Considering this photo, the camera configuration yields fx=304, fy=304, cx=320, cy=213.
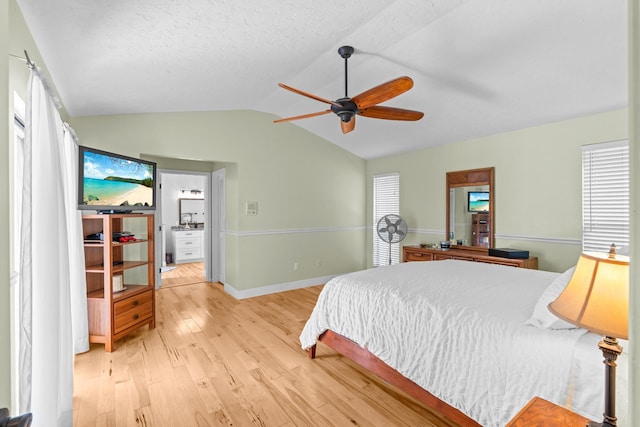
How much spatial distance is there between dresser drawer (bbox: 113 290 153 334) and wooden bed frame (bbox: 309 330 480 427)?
1.73m

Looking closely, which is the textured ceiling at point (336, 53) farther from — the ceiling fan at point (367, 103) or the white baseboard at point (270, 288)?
the white baseboard at point (270, 288)

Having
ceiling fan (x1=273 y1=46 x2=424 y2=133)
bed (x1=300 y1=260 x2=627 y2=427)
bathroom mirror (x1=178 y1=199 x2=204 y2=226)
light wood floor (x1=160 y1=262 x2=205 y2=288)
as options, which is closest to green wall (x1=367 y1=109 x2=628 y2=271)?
bed (x1=300 y1=260 x2=627 y2=427)

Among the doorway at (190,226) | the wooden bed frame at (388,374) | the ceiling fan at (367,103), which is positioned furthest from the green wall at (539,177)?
the doorway at (190,226)

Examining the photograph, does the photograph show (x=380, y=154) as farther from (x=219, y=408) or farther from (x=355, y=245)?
(x=219, y=408)

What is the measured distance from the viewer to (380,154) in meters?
5.25

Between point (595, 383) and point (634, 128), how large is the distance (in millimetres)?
1307

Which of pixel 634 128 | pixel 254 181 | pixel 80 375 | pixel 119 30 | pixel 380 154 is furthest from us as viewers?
pixel 380 154

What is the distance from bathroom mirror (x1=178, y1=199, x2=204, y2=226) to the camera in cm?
743

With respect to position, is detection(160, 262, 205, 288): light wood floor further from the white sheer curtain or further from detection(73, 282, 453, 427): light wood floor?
the white sheer curtain

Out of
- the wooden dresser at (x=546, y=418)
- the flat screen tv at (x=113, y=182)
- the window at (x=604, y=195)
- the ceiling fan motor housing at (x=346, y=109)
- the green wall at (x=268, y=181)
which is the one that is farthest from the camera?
the green wall at (x=268, y=181)

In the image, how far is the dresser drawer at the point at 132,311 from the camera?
2727 millimetres

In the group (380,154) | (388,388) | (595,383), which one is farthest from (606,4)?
(380,154)

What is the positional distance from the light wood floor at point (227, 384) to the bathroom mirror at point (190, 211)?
4.55m

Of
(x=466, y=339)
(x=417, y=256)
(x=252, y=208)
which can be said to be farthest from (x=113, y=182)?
(x=417, y=256)
